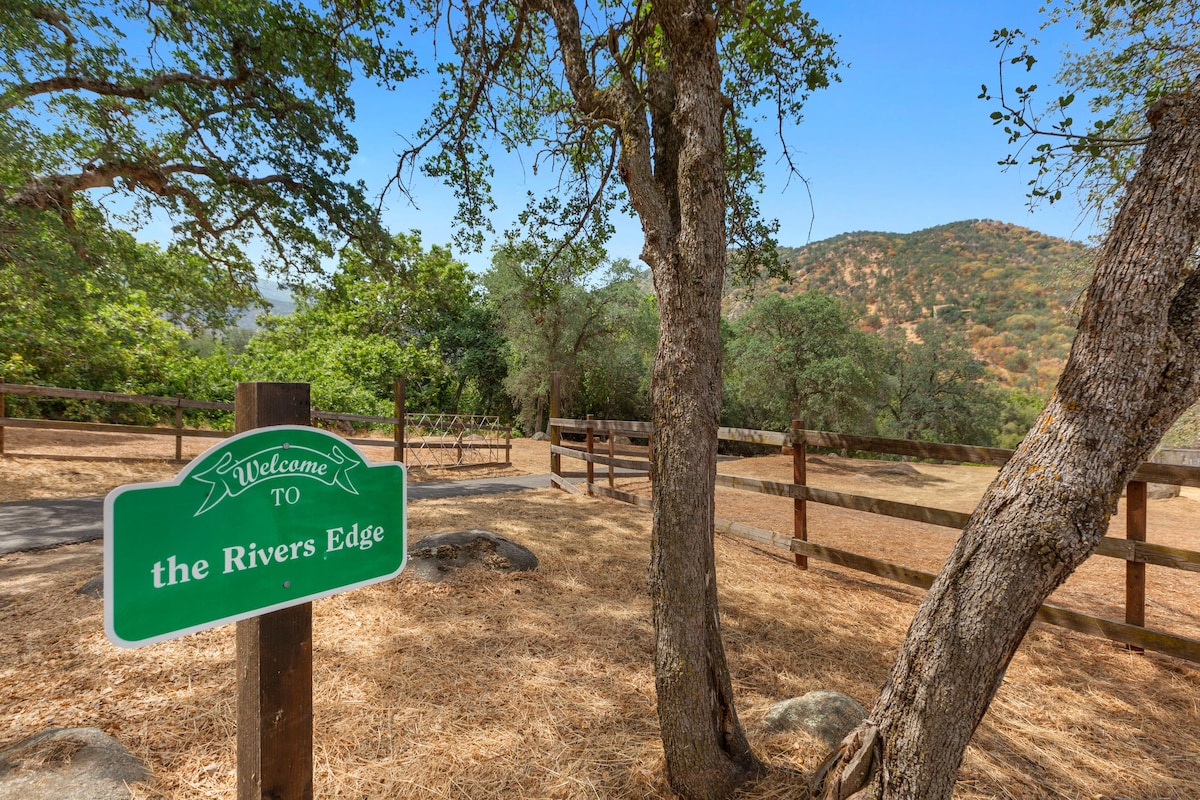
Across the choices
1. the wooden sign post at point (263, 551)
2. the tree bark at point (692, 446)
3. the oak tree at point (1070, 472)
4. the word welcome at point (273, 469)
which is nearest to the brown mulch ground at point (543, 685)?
the tree bark at point (692, 446)

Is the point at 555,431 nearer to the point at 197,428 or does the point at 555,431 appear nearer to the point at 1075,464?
the point at 1075,464

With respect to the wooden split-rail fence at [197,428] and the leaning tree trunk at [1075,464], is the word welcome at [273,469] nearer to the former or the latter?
the leaning tree trunk at [1075,464]

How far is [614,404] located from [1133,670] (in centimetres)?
1867

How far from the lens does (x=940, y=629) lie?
1.73 meters

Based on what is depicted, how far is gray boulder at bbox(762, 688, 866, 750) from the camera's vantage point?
2475 millimetres

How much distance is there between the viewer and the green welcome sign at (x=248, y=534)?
42.0 inches

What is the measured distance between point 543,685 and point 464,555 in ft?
6.27

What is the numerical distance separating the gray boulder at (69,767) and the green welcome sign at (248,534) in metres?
1.48

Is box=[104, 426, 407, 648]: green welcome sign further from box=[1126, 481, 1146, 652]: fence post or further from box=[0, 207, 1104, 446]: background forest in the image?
box=[1126, 481, 1146, 652]: fence post

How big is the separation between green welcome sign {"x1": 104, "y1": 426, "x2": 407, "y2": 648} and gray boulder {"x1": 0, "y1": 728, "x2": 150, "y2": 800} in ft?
4.86

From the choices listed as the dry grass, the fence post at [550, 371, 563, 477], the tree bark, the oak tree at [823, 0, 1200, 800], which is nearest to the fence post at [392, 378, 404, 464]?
the dry grass

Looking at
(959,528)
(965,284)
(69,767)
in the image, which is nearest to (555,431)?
(959,528)

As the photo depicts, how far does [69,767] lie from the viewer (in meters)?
1.96

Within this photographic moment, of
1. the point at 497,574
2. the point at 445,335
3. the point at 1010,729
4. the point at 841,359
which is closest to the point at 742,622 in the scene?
the point at 1010,729
